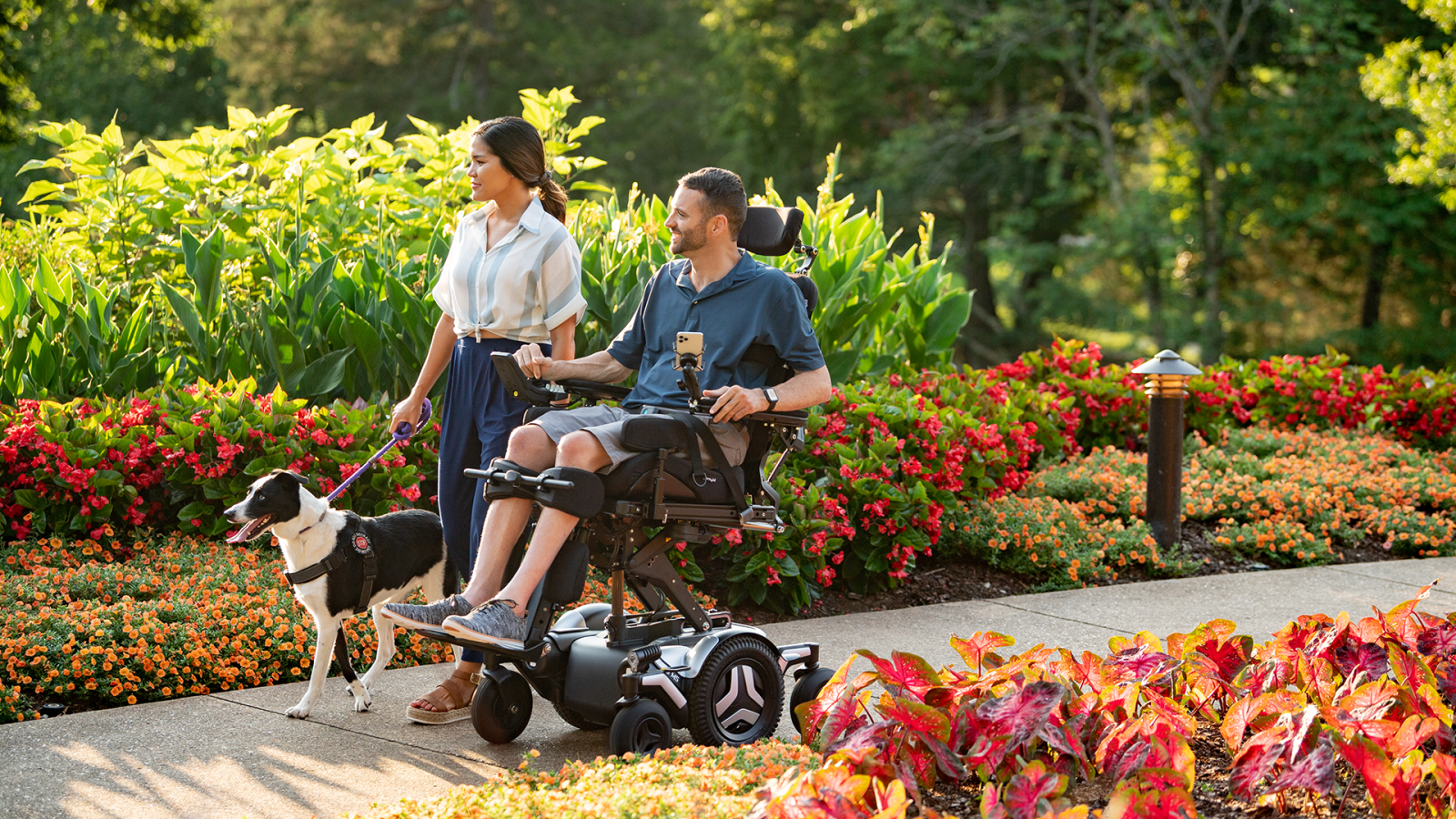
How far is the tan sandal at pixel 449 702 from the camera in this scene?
374 cm

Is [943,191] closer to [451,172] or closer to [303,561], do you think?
[451,172]

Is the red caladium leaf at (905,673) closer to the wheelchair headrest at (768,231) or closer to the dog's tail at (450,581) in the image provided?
the wheelchair headrest at (768,231)

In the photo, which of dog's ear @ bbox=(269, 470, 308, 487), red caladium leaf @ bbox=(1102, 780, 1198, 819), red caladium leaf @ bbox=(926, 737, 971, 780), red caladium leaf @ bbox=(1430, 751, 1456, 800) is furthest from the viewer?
dog's ear @ bbox=(269, 470, 308, 487)

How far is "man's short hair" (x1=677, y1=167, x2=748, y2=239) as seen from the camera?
12.1 feet

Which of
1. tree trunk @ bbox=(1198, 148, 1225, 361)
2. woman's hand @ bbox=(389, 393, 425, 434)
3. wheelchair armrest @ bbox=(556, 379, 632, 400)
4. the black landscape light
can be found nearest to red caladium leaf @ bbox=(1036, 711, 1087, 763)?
wheelchair armrest @ bbox=(556, 379, 632, 400)

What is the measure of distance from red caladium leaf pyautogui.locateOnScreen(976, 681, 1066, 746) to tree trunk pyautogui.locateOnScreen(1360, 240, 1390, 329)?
65.4ft

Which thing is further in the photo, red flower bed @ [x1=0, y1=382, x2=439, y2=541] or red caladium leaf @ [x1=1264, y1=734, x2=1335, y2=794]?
red flower bed @ [x1=0, y1=382, x2=439, y2=541]

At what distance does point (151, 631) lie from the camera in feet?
13.4

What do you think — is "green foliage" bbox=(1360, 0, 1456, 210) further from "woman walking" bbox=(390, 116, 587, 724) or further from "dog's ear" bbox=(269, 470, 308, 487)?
"dog's ear" bbox=(269, 470, 308, 487)

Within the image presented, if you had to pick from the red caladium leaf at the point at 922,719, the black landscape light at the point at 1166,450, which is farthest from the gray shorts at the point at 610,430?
the black landscape light at the point at 1166,450

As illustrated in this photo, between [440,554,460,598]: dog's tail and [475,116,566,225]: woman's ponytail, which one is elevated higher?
[475,116,566,225]: woman's ponytail

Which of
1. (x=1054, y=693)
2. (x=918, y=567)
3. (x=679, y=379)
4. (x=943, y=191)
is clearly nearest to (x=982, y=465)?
(x=918, y=567)

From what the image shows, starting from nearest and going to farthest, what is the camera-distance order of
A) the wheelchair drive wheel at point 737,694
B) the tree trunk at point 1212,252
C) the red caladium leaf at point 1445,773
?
1. the red caladium leaf at point 1445,773
2. the wheelchair drive wheel at point 737,694
3. the tree trunk at point 1212,252

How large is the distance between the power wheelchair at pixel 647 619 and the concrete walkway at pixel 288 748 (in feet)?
0.64
